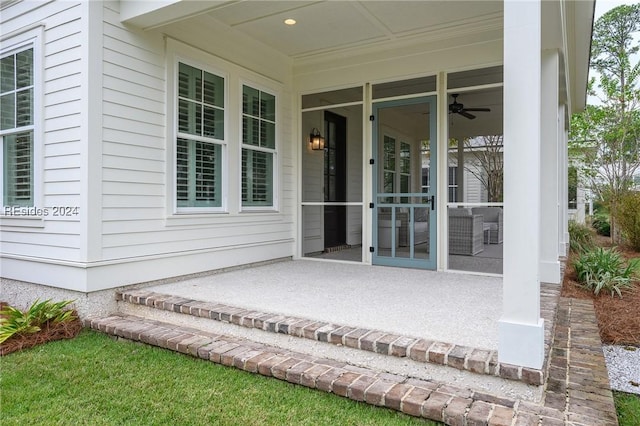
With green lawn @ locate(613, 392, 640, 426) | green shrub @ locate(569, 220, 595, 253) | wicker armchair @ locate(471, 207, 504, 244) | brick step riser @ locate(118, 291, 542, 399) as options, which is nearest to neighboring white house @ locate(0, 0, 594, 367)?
brick step riser @ locate(118, 291, 542, 399)

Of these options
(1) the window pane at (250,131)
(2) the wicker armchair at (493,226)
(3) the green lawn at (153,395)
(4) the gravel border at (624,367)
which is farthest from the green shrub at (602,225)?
(3) the green lawn at (153,395)

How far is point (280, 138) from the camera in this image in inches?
237

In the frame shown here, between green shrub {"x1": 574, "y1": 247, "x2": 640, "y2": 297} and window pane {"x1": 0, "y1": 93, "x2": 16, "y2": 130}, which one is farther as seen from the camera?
green shrub {"x1": 574, "y1": 247, "x2": 640, "y2": 297}

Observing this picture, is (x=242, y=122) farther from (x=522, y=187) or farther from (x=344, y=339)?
(x=522, y=187)

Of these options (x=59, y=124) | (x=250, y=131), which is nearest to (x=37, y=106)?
(x=59, y=124)

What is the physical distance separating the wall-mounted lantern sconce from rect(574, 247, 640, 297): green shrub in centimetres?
406

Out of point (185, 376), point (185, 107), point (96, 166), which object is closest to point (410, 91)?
point (185, 107)

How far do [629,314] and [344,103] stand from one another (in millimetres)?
4193

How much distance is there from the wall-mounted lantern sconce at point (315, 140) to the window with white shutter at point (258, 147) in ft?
3.44

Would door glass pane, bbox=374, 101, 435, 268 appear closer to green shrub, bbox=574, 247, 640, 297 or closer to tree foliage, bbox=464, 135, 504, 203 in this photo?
tree foliage, bbox=464, 135, 504, 203

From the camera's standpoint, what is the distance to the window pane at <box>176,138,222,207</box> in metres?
4.56

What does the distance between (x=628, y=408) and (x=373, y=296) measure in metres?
1.92

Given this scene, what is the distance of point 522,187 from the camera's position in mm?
2232

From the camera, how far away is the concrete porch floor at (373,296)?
2.88 m
